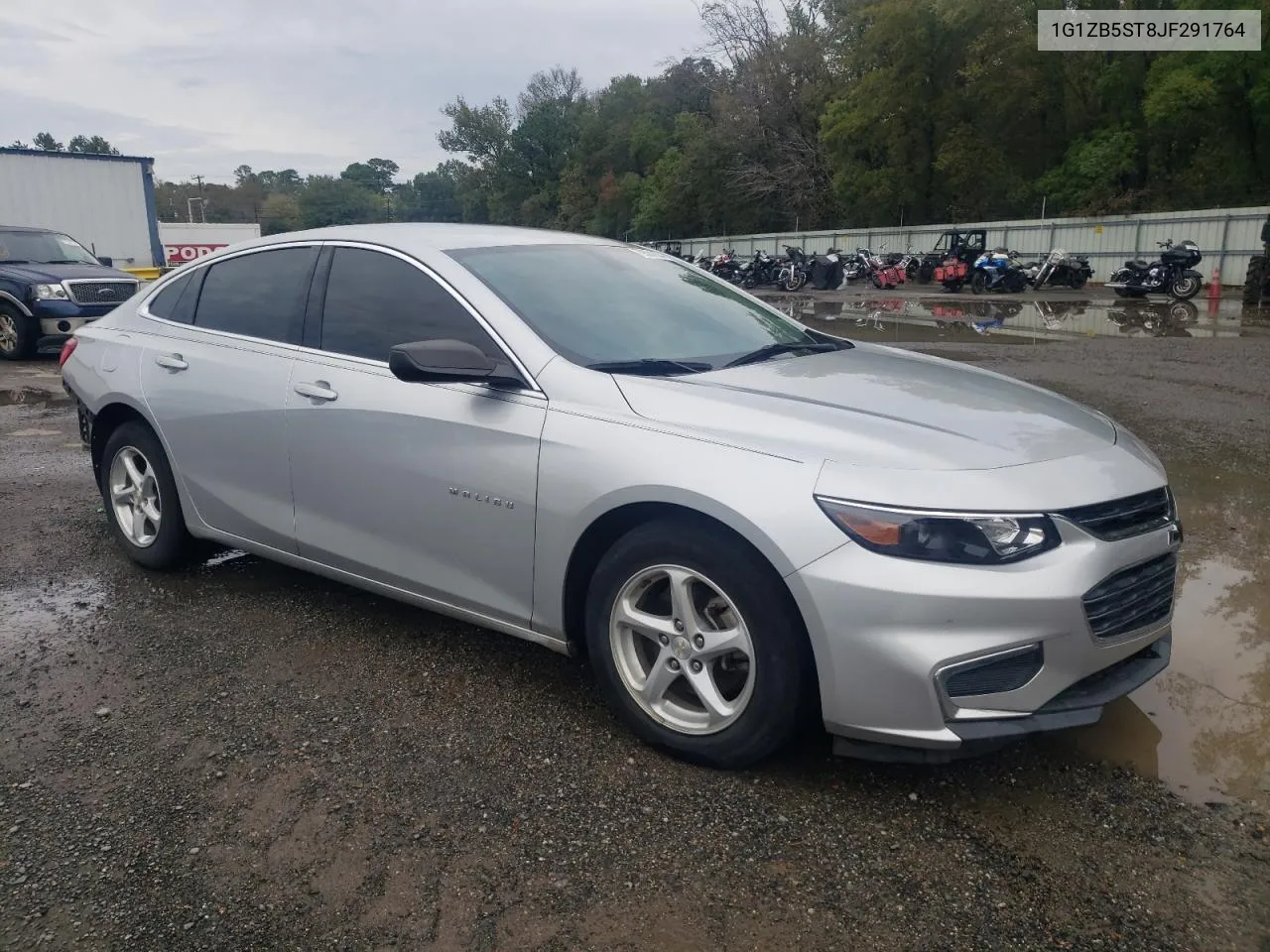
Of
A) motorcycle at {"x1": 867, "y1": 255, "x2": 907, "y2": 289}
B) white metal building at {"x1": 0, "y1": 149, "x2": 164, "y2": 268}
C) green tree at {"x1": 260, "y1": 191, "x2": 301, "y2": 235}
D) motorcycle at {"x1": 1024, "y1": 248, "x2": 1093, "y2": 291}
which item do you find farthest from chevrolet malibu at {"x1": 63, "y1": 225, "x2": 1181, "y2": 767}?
green tree at {"x1": 260, "y1": 191, "x2": 301, "y2": 235}

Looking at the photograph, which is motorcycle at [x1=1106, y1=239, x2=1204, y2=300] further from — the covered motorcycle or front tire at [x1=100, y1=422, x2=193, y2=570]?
front tire at [x1=100, y1=422, x2=193, y2=570]

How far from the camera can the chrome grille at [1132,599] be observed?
8.86 ft

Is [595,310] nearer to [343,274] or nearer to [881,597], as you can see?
[343,274]

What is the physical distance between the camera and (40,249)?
1458cm

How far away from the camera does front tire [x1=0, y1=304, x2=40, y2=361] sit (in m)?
13.4

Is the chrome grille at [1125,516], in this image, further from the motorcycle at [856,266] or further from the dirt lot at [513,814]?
the motorcycle at [856,266]

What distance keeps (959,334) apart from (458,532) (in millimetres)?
13186

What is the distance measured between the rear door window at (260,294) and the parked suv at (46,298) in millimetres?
10279

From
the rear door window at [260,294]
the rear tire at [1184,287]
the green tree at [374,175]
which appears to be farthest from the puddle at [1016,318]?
the green tree at [374,175]

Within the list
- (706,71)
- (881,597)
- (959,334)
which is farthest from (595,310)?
(706,71)

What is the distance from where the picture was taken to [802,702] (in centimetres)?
282

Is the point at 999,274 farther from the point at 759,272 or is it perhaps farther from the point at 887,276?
the point at 759,272

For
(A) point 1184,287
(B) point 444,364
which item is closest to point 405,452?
(B) point 444,364

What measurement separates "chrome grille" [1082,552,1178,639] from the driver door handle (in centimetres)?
269
